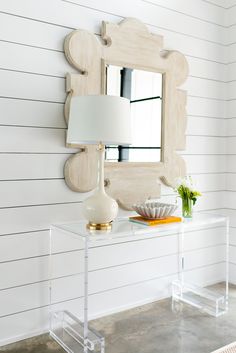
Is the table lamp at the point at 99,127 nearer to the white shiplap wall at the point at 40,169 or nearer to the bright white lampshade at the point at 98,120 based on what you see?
the bright white lampshade at the point at 98,120

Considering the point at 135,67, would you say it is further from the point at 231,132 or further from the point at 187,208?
the point at 231,132

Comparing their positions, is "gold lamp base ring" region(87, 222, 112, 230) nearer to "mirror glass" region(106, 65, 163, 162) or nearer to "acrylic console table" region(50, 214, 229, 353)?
"acrylic console table" region(50, 214, 229, 353)

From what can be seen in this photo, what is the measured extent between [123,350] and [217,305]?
2.50 ft

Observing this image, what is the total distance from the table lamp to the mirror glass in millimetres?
374

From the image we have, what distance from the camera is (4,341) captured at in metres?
1.94

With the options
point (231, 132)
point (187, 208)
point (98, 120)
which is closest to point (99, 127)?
point (98, 120)

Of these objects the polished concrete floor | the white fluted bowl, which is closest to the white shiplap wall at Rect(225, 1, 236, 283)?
the polished concrete floor

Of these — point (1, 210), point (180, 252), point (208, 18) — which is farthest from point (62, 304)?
point (208, 18)

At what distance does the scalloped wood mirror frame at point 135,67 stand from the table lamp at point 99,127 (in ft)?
0.79

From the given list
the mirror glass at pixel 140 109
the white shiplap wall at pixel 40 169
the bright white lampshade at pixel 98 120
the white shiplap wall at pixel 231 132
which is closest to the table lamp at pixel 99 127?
the bright white lampshade at pixel 98 120

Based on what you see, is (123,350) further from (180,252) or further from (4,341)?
(180,252)

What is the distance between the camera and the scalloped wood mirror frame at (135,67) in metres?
2.11

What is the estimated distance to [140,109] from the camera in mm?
2385

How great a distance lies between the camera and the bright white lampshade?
1812 millimetres
